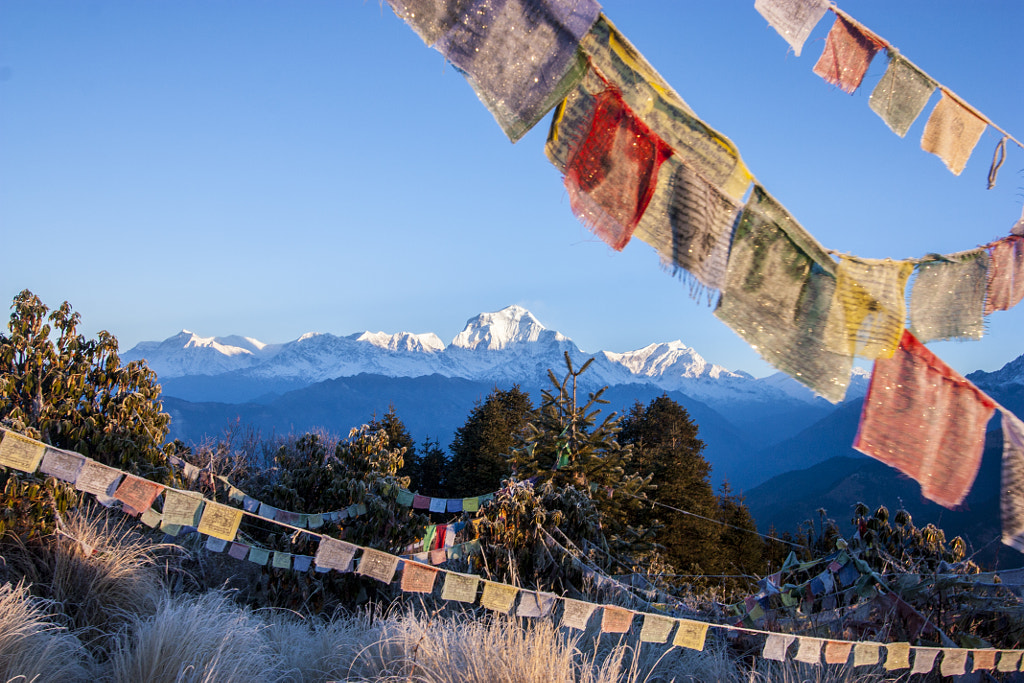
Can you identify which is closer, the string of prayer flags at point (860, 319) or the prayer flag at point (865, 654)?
the string of prayer flags at point (860, 319)

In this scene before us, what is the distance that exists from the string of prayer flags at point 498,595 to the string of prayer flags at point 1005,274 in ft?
10.9

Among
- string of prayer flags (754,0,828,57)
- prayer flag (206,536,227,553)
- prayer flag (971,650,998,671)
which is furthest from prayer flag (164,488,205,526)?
prayer flag (971,650,998,671)

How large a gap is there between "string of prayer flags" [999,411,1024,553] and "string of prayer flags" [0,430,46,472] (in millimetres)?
5701

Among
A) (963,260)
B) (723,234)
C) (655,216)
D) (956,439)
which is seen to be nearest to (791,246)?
(723,234)

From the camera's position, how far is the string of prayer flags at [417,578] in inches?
159

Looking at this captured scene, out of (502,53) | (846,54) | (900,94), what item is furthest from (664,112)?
(900,94)

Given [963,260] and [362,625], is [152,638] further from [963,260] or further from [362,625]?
[963,260]

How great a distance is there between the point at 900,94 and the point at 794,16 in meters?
1.60

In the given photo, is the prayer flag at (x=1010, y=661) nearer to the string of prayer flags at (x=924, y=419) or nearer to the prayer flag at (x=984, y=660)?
the prayer flag at (x=984, y=660)

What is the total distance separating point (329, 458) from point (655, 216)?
8.75 m

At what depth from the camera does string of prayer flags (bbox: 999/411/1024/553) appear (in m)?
2.66

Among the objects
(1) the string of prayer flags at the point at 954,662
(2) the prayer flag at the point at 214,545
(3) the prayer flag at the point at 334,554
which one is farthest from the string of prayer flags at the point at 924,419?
(2) the prayer flag at the point at 214,545

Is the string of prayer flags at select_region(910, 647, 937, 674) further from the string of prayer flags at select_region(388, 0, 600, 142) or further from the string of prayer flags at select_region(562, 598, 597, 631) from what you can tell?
the string of prayer flags at select_region(388, 0, 600, 142)

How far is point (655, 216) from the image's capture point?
240 centimetres
